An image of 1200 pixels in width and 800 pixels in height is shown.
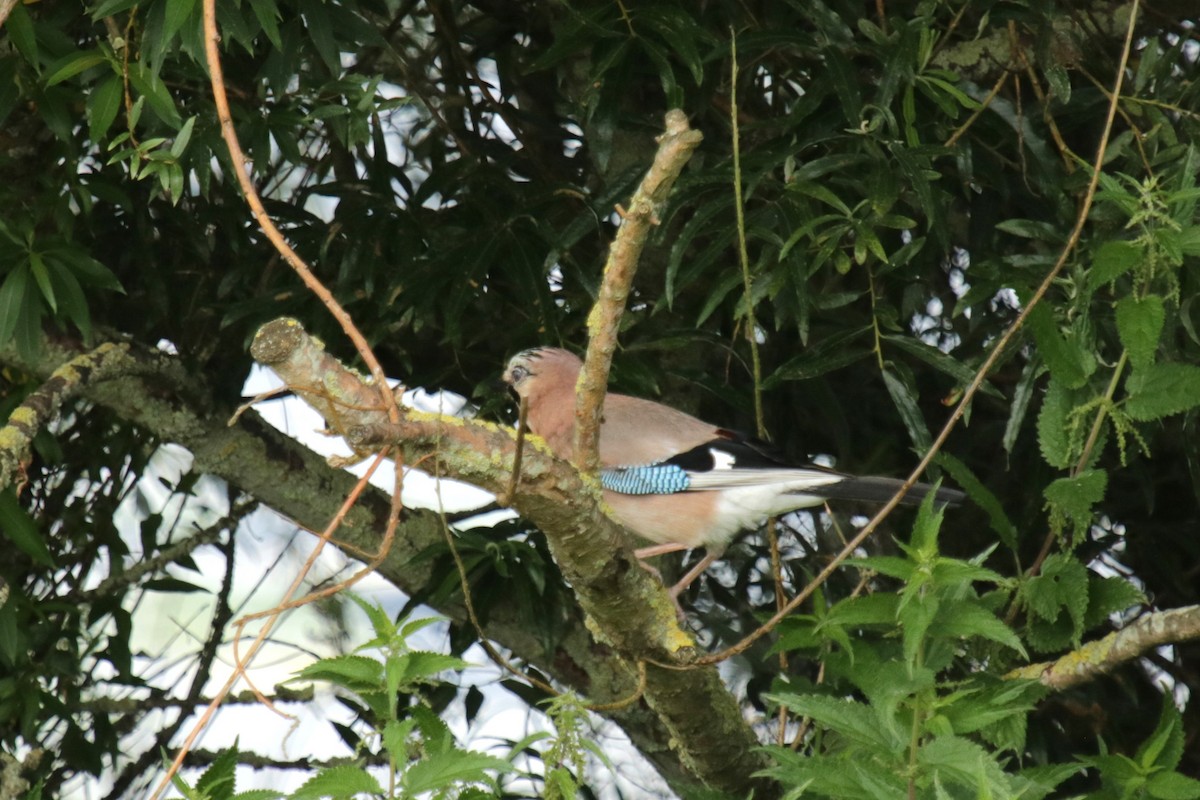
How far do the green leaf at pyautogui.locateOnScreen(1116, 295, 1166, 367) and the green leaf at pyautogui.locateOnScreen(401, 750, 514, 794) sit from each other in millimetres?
1586

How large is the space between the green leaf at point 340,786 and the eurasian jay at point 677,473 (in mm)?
1693

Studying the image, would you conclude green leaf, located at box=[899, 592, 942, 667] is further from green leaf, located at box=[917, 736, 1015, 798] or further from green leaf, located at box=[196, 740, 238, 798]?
green leaf, located at box=[196, 740, 238, 798]

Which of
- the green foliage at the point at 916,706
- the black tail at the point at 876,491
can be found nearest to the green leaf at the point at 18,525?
the black tail at the point at 876,491

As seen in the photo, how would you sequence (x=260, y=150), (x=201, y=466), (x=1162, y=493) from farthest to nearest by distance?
(x=1162, y=493) < (x=201, y=466) < (x=260, y=150)

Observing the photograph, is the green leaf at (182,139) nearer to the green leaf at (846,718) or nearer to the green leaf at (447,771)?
the green leaf at (447,771)

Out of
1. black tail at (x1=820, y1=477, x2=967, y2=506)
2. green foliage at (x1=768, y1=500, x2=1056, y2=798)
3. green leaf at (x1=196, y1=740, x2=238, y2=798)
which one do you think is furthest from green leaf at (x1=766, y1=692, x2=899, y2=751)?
black tail at (x1=820, y1=477, x2=967, y2=506)

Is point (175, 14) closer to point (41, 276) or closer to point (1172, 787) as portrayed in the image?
point (41, 276)

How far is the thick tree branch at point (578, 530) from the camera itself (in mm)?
2416

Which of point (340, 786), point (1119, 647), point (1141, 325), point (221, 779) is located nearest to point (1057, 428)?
point (1141, 325)

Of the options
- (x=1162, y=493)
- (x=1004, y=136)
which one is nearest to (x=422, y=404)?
(x=1004, y=136)

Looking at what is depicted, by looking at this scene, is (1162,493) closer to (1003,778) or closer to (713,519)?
(713,519)

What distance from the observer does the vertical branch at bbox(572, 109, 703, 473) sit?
2.51 metres

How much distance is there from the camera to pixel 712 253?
3.79m

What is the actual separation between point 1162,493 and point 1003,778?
118 inches
